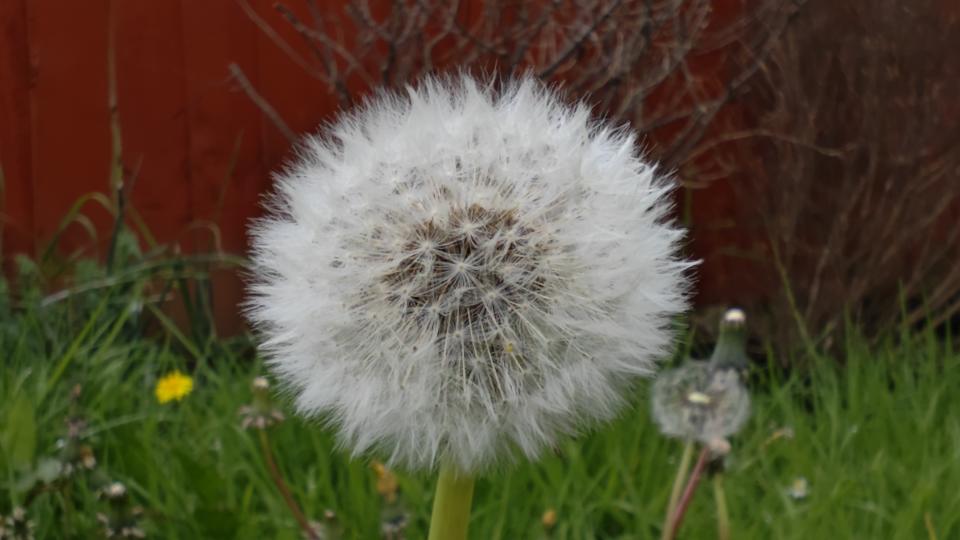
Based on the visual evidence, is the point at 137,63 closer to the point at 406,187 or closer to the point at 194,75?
the point at 194,75

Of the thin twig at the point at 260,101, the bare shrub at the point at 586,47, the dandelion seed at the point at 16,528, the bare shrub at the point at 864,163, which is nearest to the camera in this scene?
the dandelion seed at the point at 16,528

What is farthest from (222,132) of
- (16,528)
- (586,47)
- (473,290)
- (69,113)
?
(473,290)

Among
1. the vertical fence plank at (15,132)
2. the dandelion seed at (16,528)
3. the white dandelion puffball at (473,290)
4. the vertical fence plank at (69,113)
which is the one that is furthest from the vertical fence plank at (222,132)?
the white dandelion puffball at (473,290)

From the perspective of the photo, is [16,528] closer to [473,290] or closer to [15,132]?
[473,290]

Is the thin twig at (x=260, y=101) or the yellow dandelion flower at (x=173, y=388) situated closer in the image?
the yellow dandelion flower at (x=173, y=388)

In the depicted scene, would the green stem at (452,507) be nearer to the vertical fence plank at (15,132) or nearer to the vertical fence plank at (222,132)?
the vertical fence plank at (222,132)

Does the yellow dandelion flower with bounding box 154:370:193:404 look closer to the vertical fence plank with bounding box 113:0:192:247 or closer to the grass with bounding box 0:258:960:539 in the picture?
the grass with bounding box 0:258:960:539
